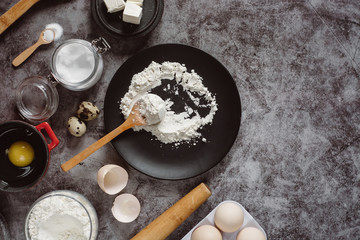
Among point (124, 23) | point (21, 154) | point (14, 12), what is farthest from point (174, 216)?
point (14, 12)

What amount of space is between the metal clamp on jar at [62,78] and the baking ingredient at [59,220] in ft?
1.08

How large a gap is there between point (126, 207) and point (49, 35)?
74 centimetres

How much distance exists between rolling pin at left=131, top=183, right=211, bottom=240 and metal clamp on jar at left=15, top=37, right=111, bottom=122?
568 mm

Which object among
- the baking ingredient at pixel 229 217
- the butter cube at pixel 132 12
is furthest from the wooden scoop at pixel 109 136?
the baking ingredient at pixel 229 217

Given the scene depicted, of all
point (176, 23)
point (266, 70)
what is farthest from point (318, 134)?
point (176, 23)

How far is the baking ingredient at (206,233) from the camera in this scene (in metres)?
1.14

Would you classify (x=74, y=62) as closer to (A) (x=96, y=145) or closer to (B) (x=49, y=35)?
(B) (x=49, y=35)

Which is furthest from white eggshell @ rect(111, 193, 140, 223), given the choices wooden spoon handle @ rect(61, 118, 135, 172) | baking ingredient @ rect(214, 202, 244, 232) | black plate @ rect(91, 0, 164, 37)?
black plate @ rect(91, 0, 164, 37)

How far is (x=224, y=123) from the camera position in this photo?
49.1 inches

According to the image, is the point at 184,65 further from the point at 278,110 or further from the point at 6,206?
the point at 6,206

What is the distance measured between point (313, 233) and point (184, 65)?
84 centimetres

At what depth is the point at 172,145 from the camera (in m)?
1.26

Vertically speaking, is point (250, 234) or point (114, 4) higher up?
point (114, 4)

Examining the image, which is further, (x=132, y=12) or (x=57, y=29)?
(x=57, y=29)
